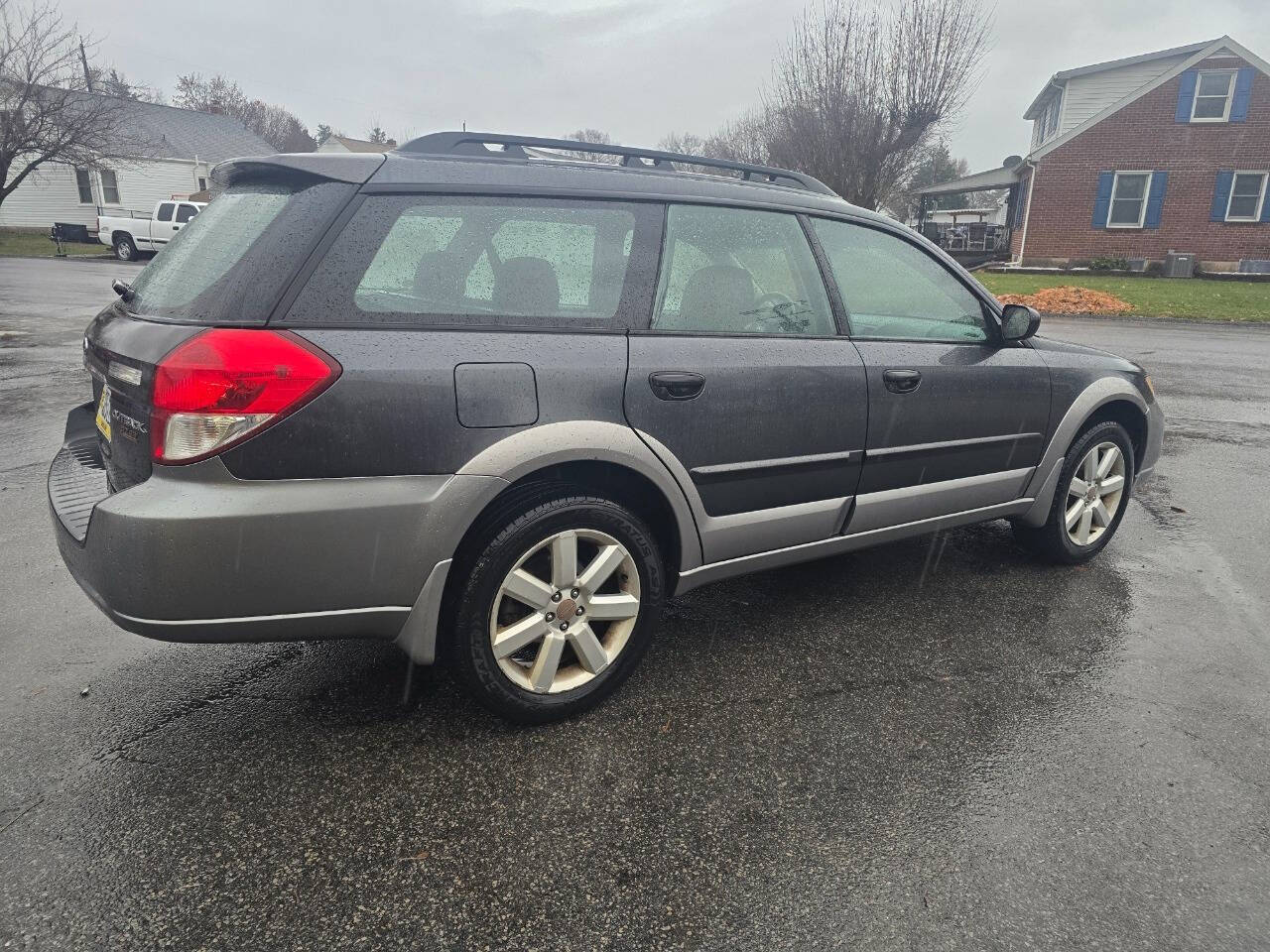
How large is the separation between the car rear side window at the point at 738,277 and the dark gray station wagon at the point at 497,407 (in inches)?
0.4

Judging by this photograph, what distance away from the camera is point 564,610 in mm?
2631

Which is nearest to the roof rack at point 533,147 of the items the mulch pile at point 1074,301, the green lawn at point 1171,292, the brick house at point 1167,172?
the mulch pile at point 1074,301

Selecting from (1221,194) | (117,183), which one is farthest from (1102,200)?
(117,183)

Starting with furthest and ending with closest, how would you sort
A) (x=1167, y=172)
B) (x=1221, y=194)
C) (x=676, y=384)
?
1. (x=1167, y=172)
2. (x=1221, y=194)
3. (x=676, y=384)

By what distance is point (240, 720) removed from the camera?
8.78ft

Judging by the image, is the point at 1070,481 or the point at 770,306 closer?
the point at 770,306

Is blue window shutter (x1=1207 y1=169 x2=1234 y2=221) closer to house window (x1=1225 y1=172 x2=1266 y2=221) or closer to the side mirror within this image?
house window (x1=1225 y1=172 x2=1266 y2=221)

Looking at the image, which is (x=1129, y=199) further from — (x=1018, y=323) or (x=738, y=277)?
(x=738, y=277)

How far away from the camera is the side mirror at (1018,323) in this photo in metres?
3.66

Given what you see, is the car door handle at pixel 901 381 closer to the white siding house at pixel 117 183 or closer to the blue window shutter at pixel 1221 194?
the blue window shutter at pixel 1221 194

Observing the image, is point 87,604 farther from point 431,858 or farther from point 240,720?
point 431,858

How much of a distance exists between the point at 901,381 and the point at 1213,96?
30.1 meters

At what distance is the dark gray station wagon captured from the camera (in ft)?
7.14

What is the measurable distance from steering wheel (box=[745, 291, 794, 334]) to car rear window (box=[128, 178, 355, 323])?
4.62 ft
